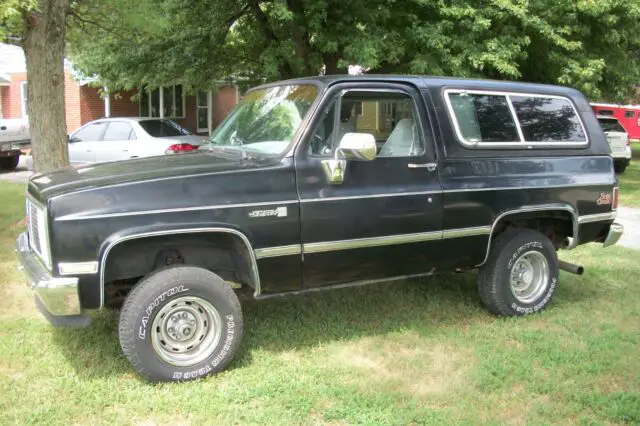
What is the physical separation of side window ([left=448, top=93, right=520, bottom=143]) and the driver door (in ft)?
1.24

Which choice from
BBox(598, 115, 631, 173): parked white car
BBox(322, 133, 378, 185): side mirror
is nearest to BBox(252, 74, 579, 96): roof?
BBox(322, 133, 378, 185): side mirror

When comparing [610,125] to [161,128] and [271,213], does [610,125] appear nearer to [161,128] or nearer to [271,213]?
[161,128]

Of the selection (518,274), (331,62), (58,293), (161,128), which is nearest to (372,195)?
(518,274)

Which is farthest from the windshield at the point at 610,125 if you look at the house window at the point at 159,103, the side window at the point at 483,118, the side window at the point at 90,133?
the side window at the point at 483,118

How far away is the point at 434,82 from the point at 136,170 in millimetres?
2452

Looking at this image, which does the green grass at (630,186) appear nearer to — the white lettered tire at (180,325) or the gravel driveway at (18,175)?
the white lettered tire at (180,325)

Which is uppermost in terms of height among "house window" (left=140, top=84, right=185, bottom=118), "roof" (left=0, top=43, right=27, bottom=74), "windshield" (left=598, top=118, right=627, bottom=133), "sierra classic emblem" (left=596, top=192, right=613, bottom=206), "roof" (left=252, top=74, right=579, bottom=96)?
"roof" (left=0, top=43, right=27, bottom=74)

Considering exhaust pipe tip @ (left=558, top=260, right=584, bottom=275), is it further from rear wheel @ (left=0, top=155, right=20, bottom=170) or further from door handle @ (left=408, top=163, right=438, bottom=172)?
rear wheel @ (left=0, top=155, right=20, bottom=170)

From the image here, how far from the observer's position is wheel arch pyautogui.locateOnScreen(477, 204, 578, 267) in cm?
515

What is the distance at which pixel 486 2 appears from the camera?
11875mm

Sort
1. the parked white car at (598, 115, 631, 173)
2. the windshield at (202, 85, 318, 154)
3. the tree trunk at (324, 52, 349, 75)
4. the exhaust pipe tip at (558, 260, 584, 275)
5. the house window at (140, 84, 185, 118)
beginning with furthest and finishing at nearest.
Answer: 1. the house window at (140, 84, 185, 118)
2. the parked white car at (598, 115, 631, 173)
3. the tree trunk at (324, 52, 349, 75)
4. the exhaust pipe tip at (558, 260, 584, 275)
5. the windshield at (202, 85, 318, 154)

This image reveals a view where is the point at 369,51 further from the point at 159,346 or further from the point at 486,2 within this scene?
the point at 159,346

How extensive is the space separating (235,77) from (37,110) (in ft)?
23.1

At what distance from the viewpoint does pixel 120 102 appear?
22016mm
